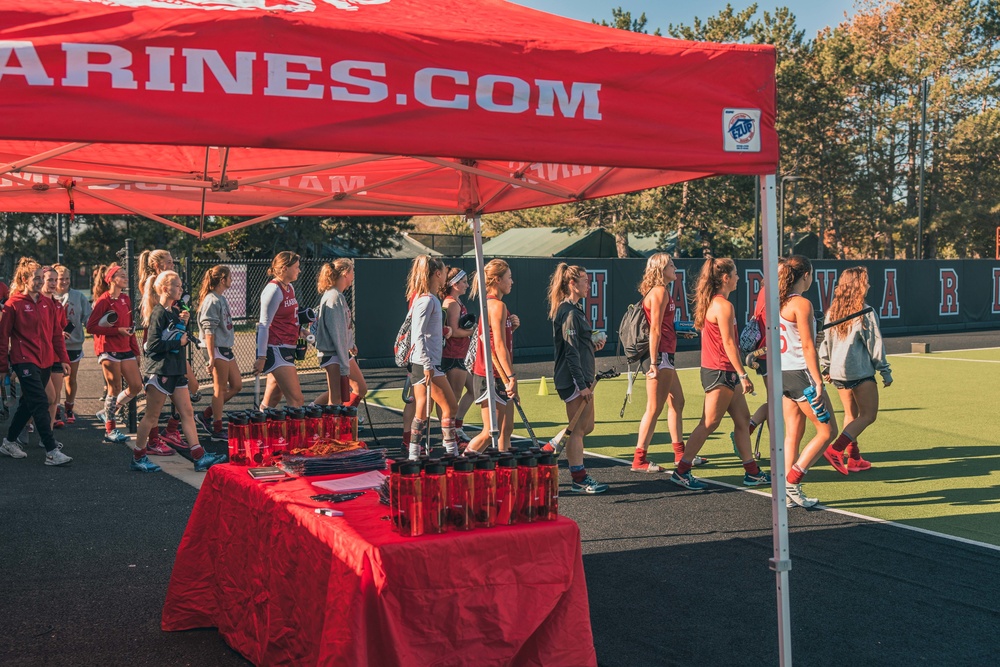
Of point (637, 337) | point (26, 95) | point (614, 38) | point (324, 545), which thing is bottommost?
point (324, 545)

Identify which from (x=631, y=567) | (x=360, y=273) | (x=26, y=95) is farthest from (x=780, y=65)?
(x=26, y=95)

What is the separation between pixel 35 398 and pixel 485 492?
6.92 meters

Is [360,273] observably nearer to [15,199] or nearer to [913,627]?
[15,199]

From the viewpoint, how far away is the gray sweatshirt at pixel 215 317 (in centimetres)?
997

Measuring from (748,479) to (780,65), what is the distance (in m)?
40.5

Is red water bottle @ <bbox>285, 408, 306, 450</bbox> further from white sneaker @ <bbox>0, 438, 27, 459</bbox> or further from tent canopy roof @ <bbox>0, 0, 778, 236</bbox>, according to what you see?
white sneaker @ <bbox>0, 438, 27, 459</bbox>

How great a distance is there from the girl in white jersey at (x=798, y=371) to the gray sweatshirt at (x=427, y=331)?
9.78ft

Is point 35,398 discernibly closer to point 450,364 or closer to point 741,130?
point 450,364

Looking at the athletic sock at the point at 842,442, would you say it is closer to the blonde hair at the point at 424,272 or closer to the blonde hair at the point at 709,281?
the blonde hair at the point at 709,281

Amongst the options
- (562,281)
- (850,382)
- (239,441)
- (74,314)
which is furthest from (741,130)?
(74,314)

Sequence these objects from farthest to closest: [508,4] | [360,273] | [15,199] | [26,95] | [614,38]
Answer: [360,273], [15,199], [508,4], [614,38], [26,95]

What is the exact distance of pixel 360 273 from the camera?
61.4 feet

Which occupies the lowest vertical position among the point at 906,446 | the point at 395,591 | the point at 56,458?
the point at 906,446

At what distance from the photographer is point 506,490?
12.9 ft
